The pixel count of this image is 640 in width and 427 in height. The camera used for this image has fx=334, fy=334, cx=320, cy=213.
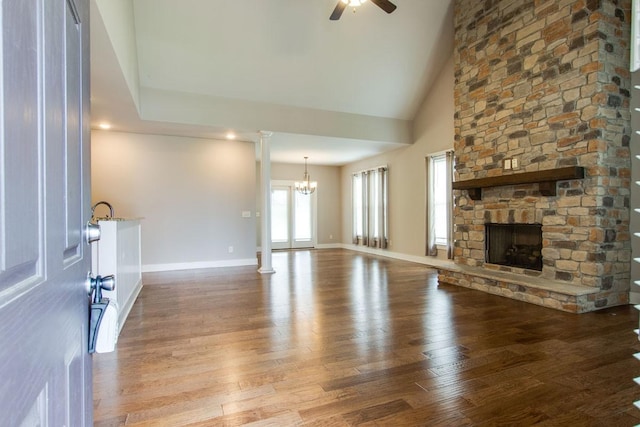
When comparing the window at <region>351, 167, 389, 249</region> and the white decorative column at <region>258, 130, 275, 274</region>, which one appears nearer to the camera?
the white decorative column at <region>258, 130, 275, 274</region>

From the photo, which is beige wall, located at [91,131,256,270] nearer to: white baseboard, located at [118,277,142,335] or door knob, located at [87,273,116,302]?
white baseboard, located at [118,277,142,335]

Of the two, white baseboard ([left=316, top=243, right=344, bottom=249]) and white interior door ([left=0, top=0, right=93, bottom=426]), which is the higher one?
white interior door ([left=0, top=0, right=93, bottom=426])

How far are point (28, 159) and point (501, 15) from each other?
19.6ft

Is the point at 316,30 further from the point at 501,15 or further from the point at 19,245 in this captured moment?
the point at 19,245

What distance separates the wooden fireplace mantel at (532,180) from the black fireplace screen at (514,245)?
0.54 m

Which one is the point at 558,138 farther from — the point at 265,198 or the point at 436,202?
the point at 265,198

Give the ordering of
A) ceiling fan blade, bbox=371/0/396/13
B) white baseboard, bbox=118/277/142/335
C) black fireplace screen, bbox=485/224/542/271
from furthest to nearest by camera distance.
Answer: black fireplace screen, bbox=485/224/542/271 → ceiling fan blade, bbox=371/0/396/13 → white baseboard, bbox=118/277/142/335

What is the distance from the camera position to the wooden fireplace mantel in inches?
152

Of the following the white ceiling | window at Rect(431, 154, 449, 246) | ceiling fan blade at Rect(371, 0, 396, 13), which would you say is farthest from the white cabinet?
window at Rect(431, 154, 449, 246)

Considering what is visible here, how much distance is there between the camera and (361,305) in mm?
3996

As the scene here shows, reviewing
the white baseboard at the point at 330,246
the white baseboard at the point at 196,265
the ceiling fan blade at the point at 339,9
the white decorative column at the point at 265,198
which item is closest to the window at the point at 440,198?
the white decorative column at the point at 265,198

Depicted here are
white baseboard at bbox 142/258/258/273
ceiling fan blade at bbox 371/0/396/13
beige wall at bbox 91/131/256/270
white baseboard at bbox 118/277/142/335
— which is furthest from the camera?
white baseboard at bbox 142/258/258/273

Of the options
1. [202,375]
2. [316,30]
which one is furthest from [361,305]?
[316,30]

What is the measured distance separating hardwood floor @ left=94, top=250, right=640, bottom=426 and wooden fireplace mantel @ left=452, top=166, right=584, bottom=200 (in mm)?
1519
